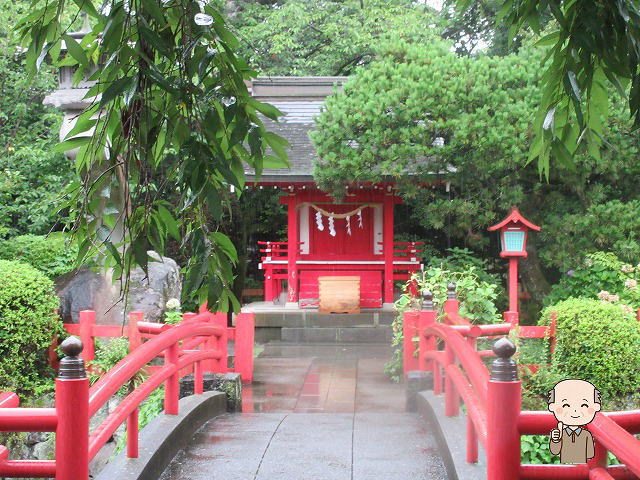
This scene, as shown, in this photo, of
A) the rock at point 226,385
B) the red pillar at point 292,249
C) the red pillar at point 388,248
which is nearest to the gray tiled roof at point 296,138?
the red pillar at point 292,249

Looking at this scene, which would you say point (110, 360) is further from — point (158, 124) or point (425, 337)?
point (158, 124)

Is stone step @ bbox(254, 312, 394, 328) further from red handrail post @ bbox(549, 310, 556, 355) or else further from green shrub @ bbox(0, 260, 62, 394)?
red handrail post @ bbox(549, 310, 556, 355)

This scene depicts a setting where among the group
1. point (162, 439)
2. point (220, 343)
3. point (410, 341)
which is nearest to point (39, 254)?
point (220, 343)

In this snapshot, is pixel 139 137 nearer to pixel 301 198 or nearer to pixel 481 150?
pixel 481 150

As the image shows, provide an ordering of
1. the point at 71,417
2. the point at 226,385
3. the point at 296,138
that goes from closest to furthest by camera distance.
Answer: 1. the point at 71,417
2. the point at 226,385
3. the point at 296,138

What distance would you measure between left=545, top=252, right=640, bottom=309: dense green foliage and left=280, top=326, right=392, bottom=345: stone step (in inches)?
117

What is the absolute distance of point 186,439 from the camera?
566 centimetres

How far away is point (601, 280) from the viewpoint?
10812 millimetres

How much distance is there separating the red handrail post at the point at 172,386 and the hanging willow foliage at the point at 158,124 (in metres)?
3.01

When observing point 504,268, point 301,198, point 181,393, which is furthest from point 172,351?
point 504,268

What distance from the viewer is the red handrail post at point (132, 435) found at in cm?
455

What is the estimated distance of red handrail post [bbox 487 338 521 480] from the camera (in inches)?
120

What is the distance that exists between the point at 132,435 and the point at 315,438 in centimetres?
180

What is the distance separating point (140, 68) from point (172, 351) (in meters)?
3.66
